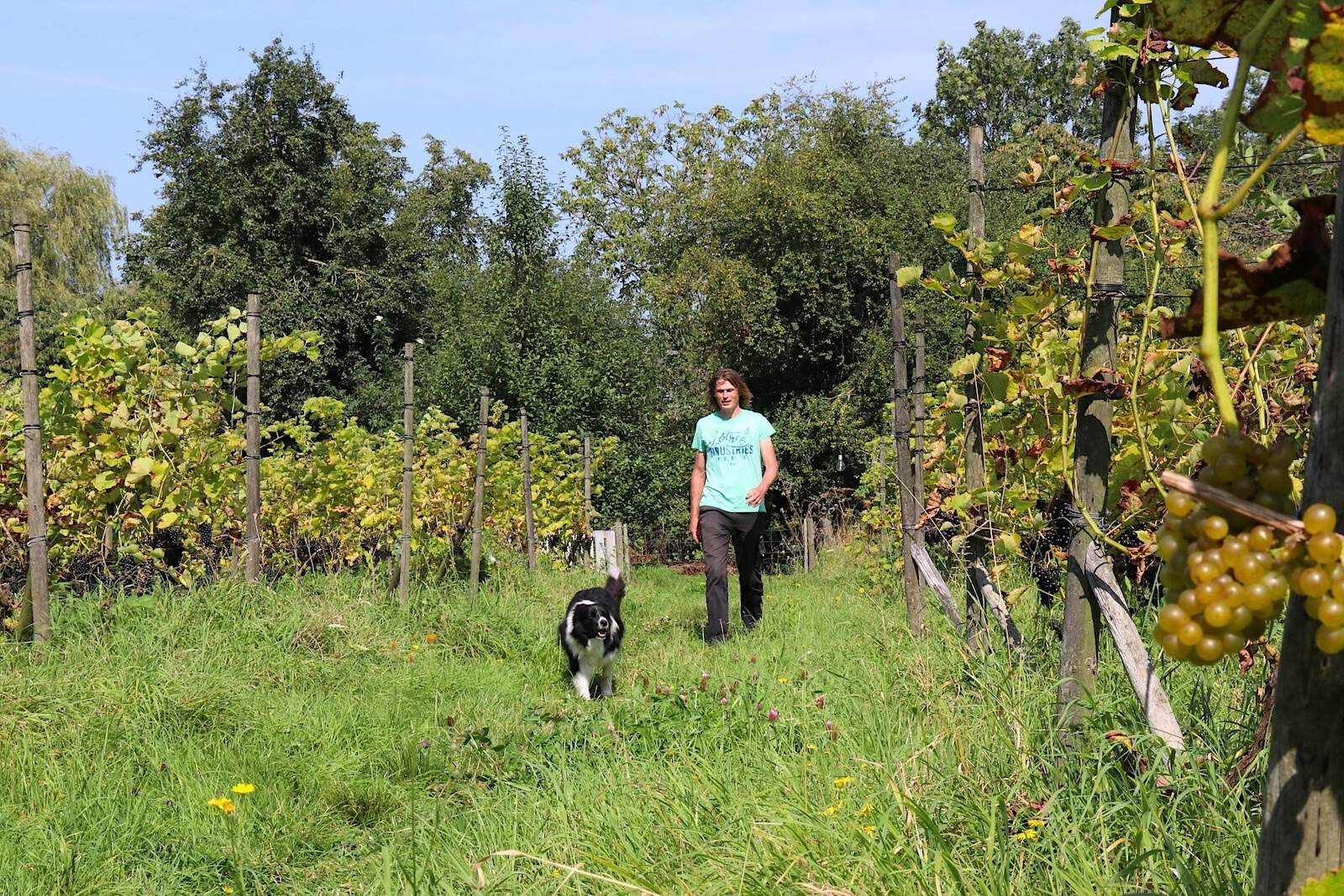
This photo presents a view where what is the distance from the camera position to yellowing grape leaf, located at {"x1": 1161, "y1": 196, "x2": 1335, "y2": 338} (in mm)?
930

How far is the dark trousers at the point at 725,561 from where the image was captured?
7555mm

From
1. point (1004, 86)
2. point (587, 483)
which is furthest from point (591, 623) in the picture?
point (1004, 86)

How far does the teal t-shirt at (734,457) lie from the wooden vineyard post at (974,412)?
2.33m

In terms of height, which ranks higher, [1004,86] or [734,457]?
[1004,86]

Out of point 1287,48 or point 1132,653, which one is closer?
point 1287,48

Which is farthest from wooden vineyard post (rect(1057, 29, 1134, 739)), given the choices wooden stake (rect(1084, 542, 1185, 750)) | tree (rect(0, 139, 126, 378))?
tree (rect(0, 139, 126, 378))


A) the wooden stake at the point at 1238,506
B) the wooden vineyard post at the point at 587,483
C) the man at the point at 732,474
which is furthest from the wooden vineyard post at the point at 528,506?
the wooden stake at the point at 1238,506

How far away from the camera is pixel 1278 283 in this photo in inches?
37.0

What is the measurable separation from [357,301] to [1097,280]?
26283 mm

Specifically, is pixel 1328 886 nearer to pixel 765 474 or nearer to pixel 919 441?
pixel 919 441

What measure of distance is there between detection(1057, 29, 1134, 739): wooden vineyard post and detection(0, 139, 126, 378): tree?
2758 centimetres

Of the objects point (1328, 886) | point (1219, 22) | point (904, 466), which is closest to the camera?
point (1328, 886)

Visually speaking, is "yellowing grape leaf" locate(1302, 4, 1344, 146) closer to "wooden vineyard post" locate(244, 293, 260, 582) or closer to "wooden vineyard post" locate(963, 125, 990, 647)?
"wooden vineyard post" locate(963, 125, 990, 647)

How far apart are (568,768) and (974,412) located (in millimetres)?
2394
